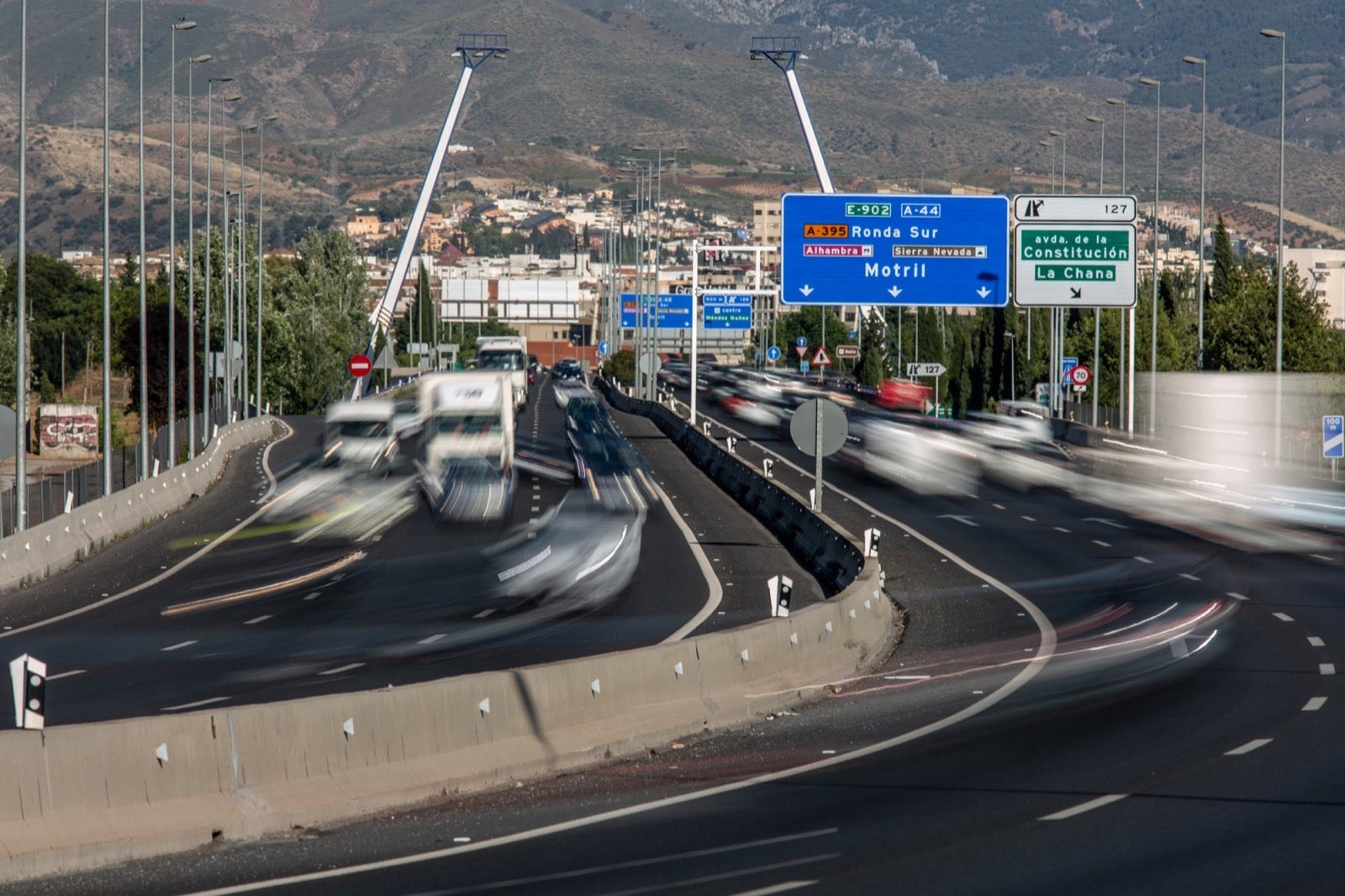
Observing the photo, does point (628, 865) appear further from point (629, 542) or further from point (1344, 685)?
point (629, 542)

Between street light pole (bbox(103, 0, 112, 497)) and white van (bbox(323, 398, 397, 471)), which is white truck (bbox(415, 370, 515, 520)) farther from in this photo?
white van (bbox(323, 398, 397, 471))

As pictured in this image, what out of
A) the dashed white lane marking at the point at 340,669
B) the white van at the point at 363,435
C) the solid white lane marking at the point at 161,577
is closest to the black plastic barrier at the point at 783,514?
the dashed white lane marking at the point at 340,669

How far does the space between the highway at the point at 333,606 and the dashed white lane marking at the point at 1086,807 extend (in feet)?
24.5

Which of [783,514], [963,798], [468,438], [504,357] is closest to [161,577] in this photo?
[783,514]

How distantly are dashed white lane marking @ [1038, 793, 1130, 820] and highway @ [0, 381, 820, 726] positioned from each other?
7.47m

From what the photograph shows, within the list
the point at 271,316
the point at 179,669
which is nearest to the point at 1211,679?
the point at 179,669

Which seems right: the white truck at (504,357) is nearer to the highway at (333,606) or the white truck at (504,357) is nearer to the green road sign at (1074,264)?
the highway at (333,606)

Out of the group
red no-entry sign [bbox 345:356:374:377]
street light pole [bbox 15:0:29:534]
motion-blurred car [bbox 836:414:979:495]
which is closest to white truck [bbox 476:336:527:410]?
red no-entry sign [bbox 345:356:374:377]

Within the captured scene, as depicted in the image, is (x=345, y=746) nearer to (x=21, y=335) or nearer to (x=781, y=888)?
(x=781, y=888)

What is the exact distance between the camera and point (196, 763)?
38.2 feet

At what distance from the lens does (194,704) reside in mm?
17500

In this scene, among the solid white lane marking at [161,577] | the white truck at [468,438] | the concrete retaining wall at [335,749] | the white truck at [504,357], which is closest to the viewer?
the concrete retaining wall at [335,749]

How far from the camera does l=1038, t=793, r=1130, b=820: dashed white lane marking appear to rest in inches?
502

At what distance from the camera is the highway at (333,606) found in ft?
65.0
